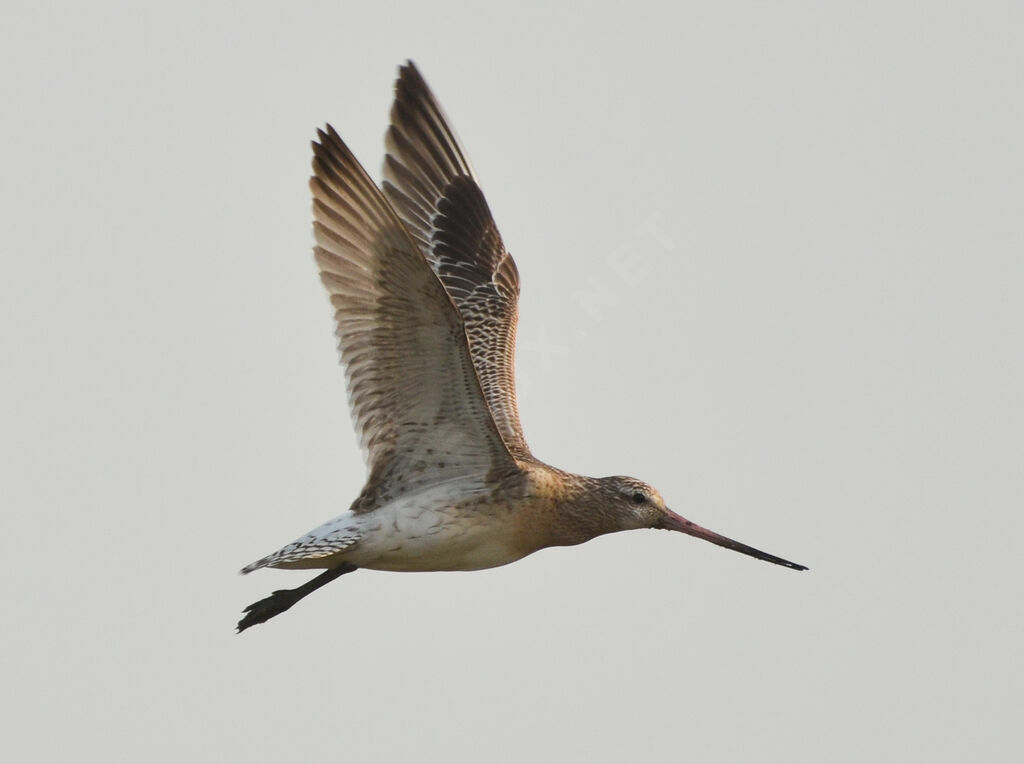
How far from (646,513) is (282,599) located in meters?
2.19

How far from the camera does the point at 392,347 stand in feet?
28.2

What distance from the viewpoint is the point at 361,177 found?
838 cm

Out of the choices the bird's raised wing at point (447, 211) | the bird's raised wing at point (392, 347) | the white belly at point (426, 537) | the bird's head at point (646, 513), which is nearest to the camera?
the bird's raised wing at point (392, 347)

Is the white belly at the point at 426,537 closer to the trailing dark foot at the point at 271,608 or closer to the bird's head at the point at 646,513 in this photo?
the trailing dark foot at the point at 271,608

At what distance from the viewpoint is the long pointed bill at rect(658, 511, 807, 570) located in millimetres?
9391

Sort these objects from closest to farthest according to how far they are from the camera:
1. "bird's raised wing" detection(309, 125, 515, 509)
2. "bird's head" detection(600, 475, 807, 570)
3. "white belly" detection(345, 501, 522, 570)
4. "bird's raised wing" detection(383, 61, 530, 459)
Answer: "bird's raised wing" detection(309, 125, 515, 509)
"white belly" detection(345, 501, 522, 570)
"bird's head" detection(600, 475, 807, 570)
"bird's raised wing" detection(383, 61, 530, 459)

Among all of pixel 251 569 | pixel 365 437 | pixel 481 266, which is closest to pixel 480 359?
pixel 481 266

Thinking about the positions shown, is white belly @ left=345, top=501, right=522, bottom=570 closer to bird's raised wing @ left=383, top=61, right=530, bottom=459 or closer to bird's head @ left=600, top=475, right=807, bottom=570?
bird's head @ left=600, top=475, right=807, bottom=570

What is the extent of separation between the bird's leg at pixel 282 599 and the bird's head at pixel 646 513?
5.20 ft

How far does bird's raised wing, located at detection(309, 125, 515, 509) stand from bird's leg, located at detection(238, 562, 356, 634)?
44 cm

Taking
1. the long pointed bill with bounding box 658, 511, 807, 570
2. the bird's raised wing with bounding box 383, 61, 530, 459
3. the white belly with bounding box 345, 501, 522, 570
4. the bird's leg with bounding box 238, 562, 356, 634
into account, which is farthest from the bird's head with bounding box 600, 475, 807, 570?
the bird's raised wing with bounding box 383, 61, 530, 459

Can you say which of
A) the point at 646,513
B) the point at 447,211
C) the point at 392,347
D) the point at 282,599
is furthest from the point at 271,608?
the point at 447,211

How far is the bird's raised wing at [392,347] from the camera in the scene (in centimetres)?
831

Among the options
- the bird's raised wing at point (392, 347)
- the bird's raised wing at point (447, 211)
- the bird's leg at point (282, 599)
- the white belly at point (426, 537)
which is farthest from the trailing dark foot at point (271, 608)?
the bird's raised wing at point (447, 211)
